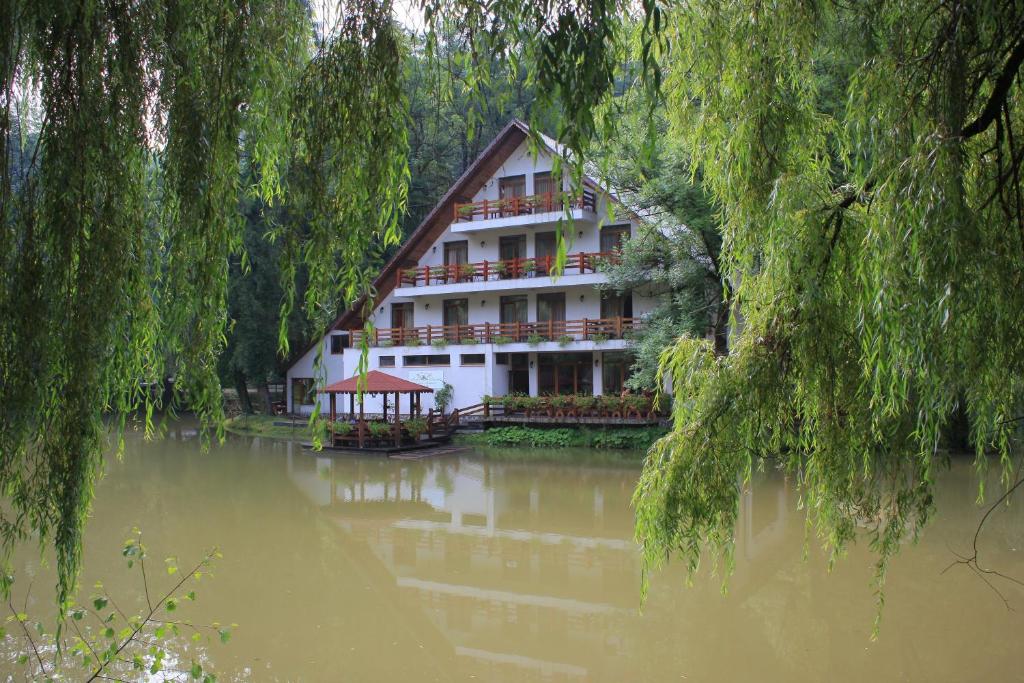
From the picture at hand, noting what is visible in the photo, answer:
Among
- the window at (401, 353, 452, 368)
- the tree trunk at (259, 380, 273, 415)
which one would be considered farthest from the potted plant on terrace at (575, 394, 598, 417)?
the tree trunk at (259, 380, 273, 415)

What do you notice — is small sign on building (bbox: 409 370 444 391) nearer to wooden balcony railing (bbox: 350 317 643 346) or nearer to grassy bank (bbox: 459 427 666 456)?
wooden balcony railing (bbox: 350 317 643 346)

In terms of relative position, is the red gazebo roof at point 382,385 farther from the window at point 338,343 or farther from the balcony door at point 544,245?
the window at point 338,343

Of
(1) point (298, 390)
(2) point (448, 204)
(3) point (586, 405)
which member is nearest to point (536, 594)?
(3) point (586, 405)

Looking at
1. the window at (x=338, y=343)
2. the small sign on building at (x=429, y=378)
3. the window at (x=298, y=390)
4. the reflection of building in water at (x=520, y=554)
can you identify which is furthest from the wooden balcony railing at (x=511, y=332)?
the reflection of building in water at (x=520, y=554)

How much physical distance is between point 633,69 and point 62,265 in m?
2.21

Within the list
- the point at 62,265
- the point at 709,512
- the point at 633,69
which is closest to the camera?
the point at 62,265

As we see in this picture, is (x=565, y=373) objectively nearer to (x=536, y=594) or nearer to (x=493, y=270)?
(x=493, y=270)

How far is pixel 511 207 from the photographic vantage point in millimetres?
21453

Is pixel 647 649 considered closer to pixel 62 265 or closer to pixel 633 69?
pixel 633 69

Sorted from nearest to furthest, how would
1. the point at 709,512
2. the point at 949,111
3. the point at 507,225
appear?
the point at 949,111 → the point at 709,512 → the point at 507,225

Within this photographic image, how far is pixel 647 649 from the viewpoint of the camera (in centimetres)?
589

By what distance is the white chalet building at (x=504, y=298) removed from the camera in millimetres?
20641

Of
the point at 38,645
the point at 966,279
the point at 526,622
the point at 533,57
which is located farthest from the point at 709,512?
the point at 38,645

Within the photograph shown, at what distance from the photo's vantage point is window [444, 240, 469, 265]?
23.3 metres
